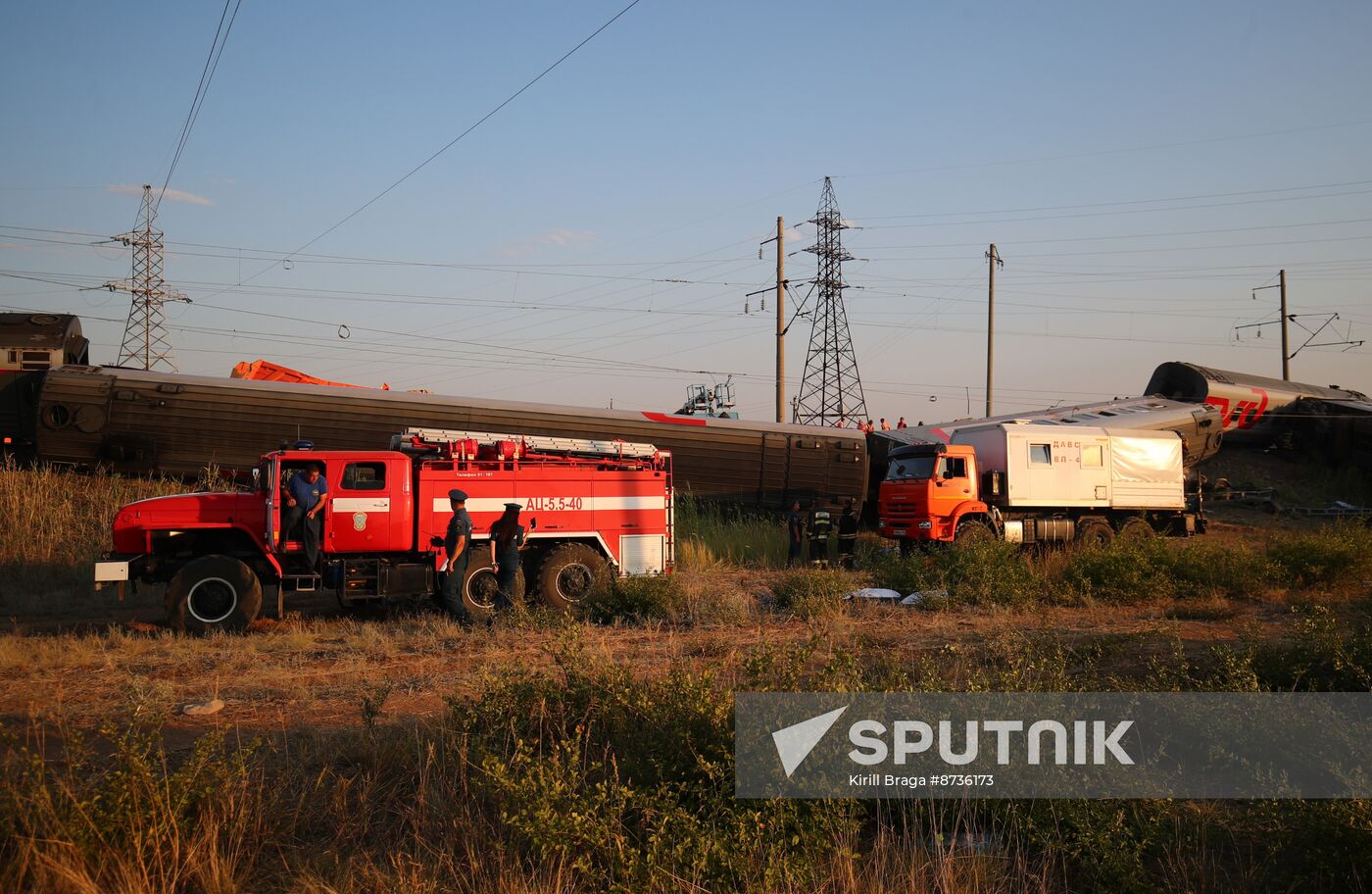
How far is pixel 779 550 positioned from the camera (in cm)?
2016

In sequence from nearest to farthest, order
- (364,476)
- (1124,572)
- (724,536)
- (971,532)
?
(364,476)
(1124,572)
(971,532)
(724,536)

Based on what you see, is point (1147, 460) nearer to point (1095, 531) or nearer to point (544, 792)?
point (1095, 531)

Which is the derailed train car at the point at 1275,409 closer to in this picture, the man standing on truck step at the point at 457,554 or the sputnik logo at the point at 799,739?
the man standing on truck step at the point at 457,554

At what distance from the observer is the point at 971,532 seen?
730 inches

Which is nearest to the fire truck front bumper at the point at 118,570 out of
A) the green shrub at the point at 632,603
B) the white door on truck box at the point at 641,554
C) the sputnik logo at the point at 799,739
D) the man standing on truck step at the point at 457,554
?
the man standing on truck step at the point at 457,554

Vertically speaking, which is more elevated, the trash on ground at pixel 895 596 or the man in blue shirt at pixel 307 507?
the man in blue shirt at pixel 307 507

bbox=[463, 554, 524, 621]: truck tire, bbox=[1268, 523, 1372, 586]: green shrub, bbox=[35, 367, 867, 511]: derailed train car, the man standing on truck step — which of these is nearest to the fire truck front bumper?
the man standing on truck step

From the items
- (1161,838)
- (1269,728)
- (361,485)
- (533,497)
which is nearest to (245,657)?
(361,485)

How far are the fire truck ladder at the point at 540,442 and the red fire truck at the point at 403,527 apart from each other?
28mm

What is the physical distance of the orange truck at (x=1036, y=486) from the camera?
64.5ft

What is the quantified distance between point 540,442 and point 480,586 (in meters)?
2.27

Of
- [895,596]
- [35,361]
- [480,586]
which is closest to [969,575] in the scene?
[895,596]

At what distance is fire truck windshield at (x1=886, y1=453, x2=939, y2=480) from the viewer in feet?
64.9

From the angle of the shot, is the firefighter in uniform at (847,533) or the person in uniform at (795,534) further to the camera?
the firefighter in uniform at (847,533)
